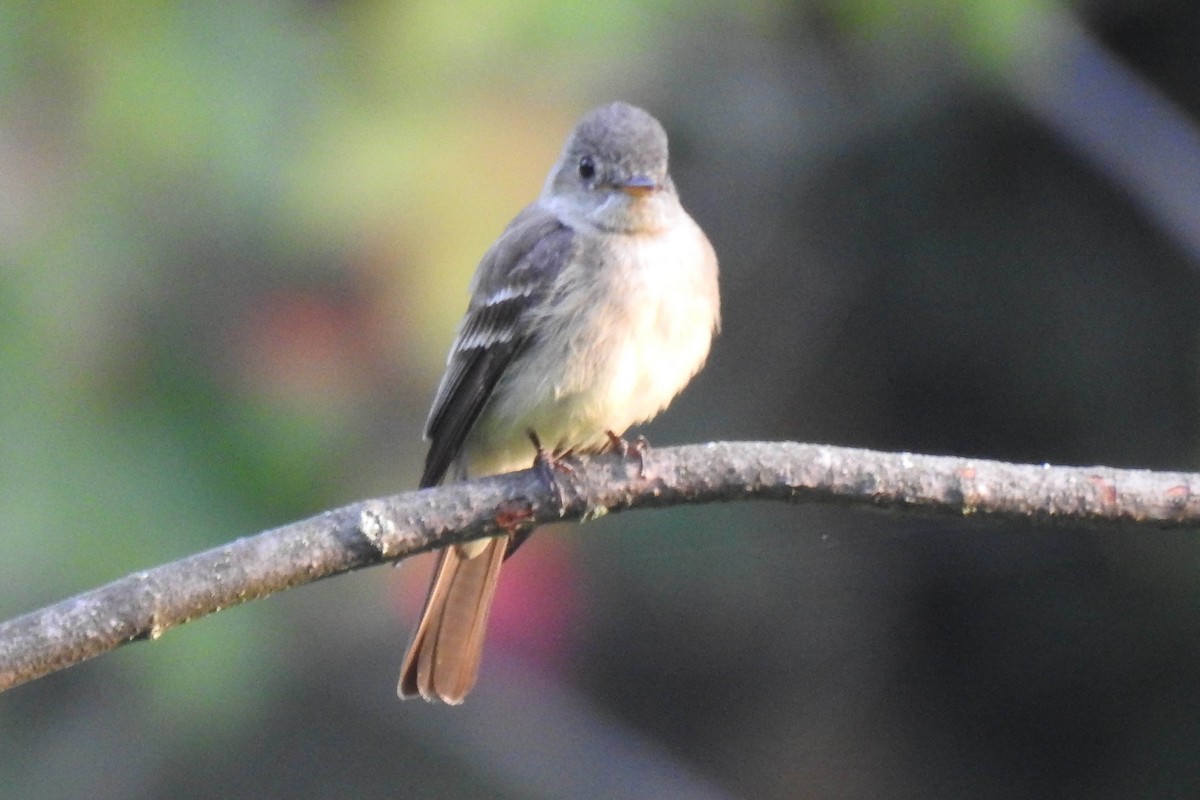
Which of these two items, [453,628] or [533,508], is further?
[453,628]

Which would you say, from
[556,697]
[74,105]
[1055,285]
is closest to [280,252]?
[74,105]

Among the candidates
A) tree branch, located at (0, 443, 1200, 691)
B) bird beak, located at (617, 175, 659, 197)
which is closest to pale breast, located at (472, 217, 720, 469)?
bird beak, located at (617, 175, 659, 197)

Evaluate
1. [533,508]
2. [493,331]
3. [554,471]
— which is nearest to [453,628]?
[493,331]

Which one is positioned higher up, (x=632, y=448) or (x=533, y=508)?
(x=632, y=448)

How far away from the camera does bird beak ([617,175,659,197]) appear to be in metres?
3.69

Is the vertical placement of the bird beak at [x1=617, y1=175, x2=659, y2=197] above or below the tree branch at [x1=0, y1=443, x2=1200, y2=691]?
above

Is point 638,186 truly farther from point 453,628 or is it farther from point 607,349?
point 453,628

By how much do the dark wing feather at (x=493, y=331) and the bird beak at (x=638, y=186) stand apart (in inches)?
6.6

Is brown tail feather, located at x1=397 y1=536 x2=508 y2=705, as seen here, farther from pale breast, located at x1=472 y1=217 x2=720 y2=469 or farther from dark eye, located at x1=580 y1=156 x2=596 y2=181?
dark eye, located at x1=580 y1=156 x2=596 y2=181

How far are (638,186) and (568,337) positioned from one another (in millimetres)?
441

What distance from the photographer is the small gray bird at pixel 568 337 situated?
3.47 metres

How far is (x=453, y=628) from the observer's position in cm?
362

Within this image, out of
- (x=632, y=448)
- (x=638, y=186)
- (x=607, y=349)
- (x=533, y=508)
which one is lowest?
(x=533, y=508)

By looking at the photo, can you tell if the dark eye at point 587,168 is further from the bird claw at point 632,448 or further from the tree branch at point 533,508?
the tree branch at point 533,508
